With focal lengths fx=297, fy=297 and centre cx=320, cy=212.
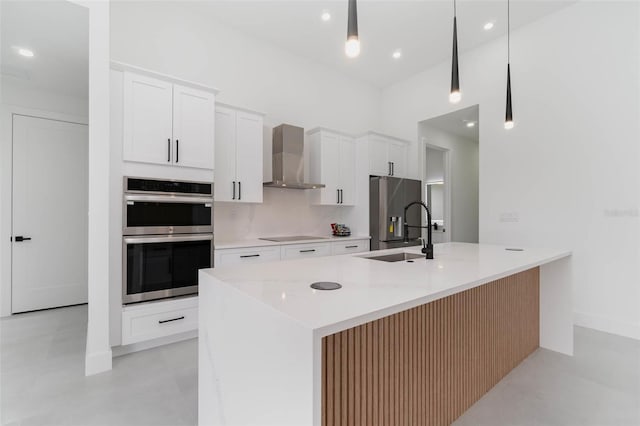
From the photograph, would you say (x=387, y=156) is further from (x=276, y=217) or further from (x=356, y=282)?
(x=356, y=282)

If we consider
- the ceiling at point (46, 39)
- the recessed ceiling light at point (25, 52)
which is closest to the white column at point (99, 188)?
the ceiling at point (46, 39)

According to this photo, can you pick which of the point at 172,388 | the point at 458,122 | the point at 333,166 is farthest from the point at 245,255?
the point at 458,122

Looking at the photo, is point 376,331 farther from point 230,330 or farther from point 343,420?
point 230,330

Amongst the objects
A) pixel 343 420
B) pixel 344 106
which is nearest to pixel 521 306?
pixel 343 420

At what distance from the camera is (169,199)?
265cm

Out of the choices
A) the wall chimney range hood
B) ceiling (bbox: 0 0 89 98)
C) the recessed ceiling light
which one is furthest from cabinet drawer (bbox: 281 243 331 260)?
the recessed ceiling light

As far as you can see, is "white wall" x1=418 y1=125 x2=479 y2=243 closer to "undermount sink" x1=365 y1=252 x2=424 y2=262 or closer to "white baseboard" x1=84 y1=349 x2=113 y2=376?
"undermount sink" x1=365 y1=252 x2=424 y2=262

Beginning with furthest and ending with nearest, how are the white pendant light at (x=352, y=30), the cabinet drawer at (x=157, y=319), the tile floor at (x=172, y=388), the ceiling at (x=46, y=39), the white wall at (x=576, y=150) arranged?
the white wall at (x=576, y=150) → the cabinet drawer at (x=157, y=319) → the ceiling at (x=46, y=39) → the tile floor at (x=172, y=388) → the white pendant light at (x=352, y=30)

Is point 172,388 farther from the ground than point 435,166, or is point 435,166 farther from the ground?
point 435,166

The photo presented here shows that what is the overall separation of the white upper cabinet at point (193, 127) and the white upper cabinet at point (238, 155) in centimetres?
26

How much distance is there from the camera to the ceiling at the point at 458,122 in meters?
4.40

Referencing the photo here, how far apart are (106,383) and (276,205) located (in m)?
2.58

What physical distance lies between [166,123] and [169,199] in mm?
696

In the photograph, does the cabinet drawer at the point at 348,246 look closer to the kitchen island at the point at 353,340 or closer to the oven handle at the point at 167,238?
the oven handle at the point at 167,238
